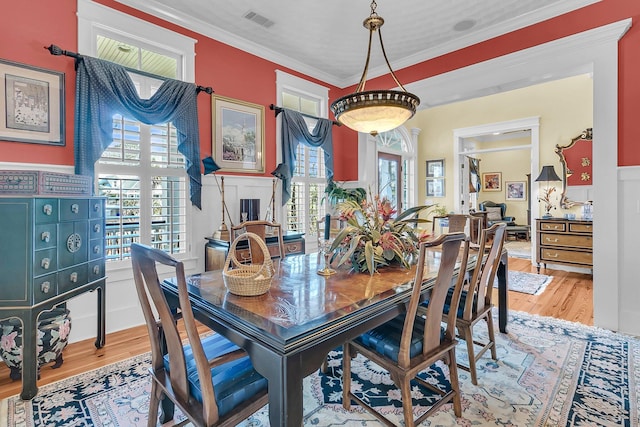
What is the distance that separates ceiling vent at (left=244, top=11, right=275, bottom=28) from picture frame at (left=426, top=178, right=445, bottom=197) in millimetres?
5375

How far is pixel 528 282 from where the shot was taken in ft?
15.4

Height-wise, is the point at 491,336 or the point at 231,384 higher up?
the point at 231,384

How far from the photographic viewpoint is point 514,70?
355 cm

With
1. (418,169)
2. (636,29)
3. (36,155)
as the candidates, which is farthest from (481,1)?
(418,169)

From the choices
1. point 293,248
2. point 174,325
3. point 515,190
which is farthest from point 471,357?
point 515,190

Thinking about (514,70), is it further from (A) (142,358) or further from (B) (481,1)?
(A) (142,358)

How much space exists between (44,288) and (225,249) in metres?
1.51

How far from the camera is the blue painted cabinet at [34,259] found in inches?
78.9

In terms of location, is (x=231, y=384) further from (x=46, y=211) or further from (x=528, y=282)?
(x=528, y=282)

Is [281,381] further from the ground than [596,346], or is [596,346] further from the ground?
[281,381]

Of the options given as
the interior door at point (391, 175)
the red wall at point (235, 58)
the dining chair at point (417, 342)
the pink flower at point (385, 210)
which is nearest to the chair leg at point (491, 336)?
the dining chair at point (417, 342)

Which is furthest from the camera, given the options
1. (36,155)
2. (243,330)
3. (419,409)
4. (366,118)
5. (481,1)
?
(481,1)

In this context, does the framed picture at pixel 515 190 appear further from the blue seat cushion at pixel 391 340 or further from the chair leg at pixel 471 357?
the blue seat cushion at pixel 391 340

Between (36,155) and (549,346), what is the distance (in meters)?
4.58
